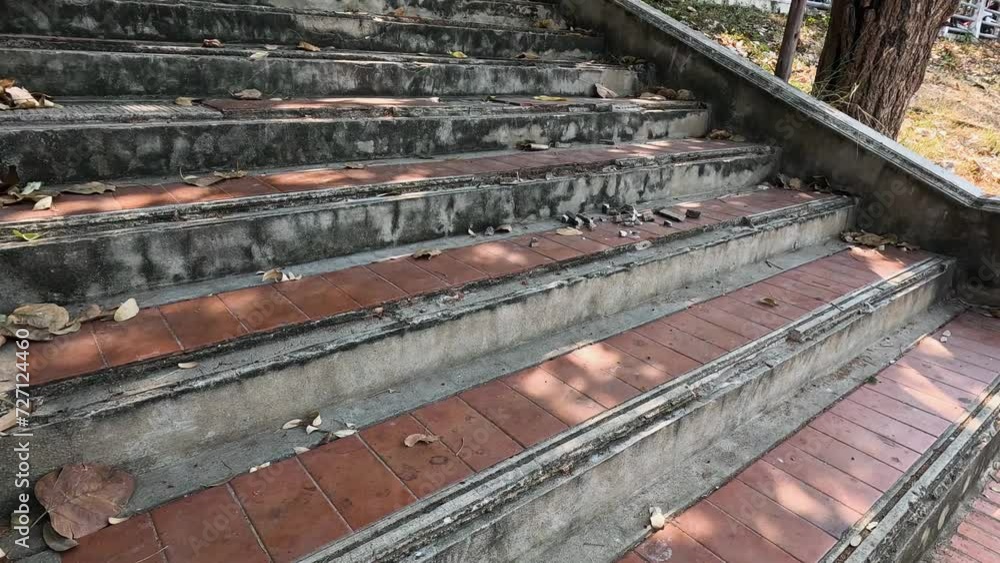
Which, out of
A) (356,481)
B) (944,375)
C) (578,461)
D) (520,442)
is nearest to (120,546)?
(356,481)

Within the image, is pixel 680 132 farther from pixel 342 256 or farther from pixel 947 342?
pixel 342 256

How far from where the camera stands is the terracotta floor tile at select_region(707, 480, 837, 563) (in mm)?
1752

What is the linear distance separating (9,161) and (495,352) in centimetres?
185

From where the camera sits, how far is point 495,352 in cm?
230

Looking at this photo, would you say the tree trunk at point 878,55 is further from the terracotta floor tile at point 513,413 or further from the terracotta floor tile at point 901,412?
the terracotta floor tile at point 513,413

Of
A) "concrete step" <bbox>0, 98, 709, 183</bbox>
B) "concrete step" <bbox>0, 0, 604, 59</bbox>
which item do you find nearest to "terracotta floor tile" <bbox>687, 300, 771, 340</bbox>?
"concrete step" <bbox>0, 98, 709, 183</bbox>

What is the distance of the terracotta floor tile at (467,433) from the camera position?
5.69 feet

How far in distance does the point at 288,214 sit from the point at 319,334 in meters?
0.59

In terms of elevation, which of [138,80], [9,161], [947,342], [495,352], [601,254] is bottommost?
[947,342]

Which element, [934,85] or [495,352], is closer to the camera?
[495,352]

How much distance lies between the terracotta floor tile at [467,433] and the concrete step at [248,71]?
214cm

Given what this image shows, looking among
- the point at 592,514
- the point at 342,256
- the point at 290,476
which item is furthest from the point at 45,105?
the point at 592,514

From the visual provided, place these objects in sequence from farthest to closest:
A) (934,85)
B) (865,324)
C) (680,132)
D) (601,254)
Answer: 1. (934,85)
2. (680,132)
3. (865,324)
4. (601,254)

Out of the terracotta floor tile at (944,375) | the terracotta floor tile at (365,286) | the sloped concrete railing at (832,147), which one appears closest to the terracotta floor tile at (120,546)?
the terracotta floor tile at (365,286)
